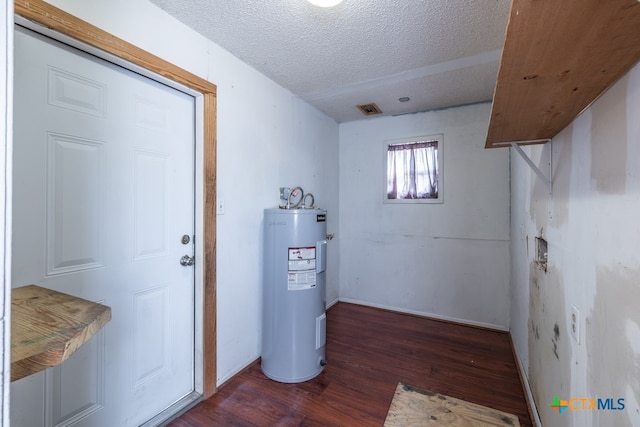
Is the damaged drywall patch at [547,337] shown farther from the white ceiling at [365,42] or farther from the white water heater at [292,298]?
the white ceiling at [365,42]

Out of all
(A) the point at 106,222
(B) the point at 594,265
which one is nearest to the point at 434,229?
(B) the point at 594,265

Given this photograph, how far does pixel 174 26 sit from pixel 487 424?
2966 millimetres

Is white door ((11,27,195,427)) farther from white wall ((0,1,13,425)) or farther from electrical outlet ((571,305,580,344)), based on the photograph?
electrical outlet ((571,305,580,344))

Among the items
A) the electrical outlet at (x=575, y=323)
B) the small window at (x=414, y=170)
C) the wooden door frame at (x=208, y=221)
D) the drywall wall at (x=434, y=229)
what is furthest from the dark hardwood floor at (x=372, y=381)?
the small window at (x=414, y=170)

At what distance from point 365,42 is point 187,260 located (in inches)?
74.0

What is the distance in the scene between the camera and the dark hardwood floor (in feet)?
5.33

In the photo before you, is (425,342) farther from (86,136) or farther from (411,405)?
(86,136)

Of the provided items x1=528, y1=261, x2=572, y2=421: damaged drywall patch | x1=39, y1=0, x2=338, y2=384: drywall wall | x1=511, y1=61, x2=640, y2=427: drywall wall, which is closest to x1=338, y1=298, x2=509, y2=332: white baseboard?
x1=528, y1=261, x2=572, y2=421: damaged drywall patch

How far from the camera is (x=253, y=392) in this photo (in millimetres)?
1828

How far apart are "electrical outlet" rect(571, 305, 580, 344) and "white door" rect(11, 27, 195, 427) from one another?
6.43 feet

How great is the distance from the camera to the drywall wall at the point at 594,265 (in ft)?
2.14

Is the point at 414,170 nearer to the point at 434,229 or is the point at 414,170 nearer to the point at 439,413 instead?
the point at 434,229

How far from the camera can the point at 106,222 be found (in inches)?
53.3

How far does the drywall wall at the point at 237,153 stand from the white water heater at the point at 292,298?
19cm
